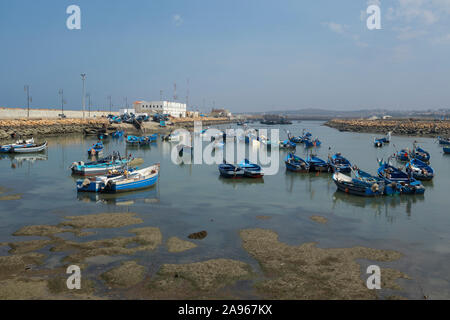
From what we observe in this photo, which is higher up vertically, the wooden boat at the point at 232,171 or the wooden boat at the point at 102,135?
the wooden boat at the point at 102,135

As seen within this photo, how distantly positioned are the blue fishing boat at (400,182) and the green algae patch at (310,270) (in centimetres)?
1142

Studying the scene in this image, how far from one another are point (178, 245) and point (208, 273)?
306cm

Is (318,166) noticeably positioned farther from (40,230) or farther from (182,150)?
(40,230)

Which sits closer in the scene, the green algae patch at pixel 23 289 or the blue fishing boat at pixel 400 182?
the green algae patch at pixel 23 289

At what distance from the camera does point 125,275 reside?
12062 mm

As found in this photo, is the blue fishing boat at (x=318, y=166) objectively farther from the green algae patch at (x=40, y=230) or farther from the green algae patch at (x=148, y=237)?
the green algae patch at (x=40, y=230)

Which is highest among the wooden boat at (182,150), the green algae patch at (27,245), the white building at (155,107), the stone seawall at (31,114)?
the white building at (155,107)

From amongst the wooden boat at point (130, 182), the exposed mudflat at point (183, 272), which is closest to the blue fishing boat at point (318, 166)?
the wooden boat at point (130, 182)

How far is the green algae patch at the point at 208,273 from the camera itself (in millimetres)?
11625

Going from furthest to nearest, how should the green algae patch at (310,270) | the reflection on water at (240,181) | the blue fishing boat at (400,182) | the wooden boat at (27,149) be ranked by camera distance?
the wooden boat at (27,149) → the reflection on water at (240,181) → the blue fishing boat at (400,182) → the green algae patch at (310,270)

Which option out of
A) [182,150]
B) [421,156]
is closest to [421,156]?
[421,156]

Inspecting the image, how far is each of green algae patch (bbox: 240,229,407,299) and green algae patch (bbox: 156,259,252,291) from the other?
898 mm

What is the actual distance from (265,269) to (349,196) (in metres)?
14.3
